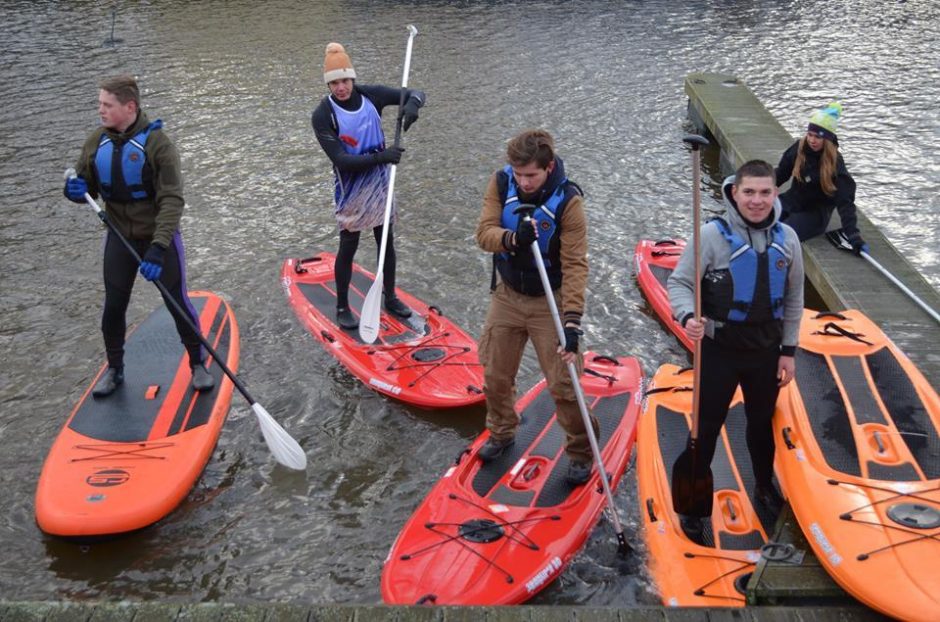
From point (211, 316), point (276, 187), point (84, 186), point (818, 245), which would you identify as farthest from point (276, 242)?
point (818, 245)

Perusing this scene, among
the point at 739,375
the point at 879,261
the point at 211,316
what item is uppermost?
the point at 739,375

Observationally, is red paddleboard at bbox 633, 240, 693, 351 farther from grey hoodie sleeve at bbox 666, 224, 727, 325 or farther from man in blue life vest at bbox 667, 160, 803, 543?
grey hoodie sleeve at bbox 666, 224, 727, 325

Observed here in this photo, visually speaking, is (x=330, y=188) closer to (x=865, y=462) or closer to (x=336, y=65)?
(x=336, y=65)

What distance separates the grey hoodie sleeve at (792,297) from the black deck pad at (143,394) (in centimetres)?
392

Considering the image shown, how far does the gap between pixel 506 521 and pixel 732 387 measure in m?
1.50

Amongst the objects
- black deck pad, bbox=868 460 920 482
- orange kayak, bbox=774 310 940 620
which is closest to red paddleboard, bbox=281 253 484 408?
orange kayak, bbox=774 310 940 620

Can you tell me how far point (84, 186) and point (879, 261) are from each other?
6.72 m

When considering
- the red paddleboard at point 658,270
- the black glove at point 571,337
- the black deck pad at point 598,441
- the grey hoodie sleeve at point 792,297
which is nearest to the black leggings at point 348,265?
the black deck pad at point 598,441

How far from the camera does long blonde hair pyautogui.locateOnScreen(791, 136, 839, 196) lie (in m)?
7.51

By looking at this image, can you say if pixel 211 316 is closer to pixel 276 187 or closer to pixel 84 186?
Answer: pixel 84 186

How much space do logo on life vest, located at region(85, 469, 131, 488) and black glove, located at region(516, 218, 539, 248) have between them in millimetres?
2962

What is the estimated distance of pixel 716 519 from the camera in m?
4.91

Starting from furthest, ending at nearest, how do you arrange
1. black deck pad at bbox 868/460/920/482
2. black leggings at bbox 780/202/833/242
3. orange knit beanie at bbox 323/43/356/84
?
black leggings at bbox 780/202/833/242 < orange knit beanie at bbox 323/43/356/84 < black deck pad at bbox 868/460/920/482

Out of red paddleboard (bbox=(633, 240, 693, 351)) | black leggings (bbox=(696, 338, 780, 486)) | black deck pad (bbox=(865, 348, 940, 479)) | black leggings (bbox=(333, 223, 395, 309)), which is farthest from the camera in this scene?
red paddleboard (bbox=(633, 240, 693, 351))
